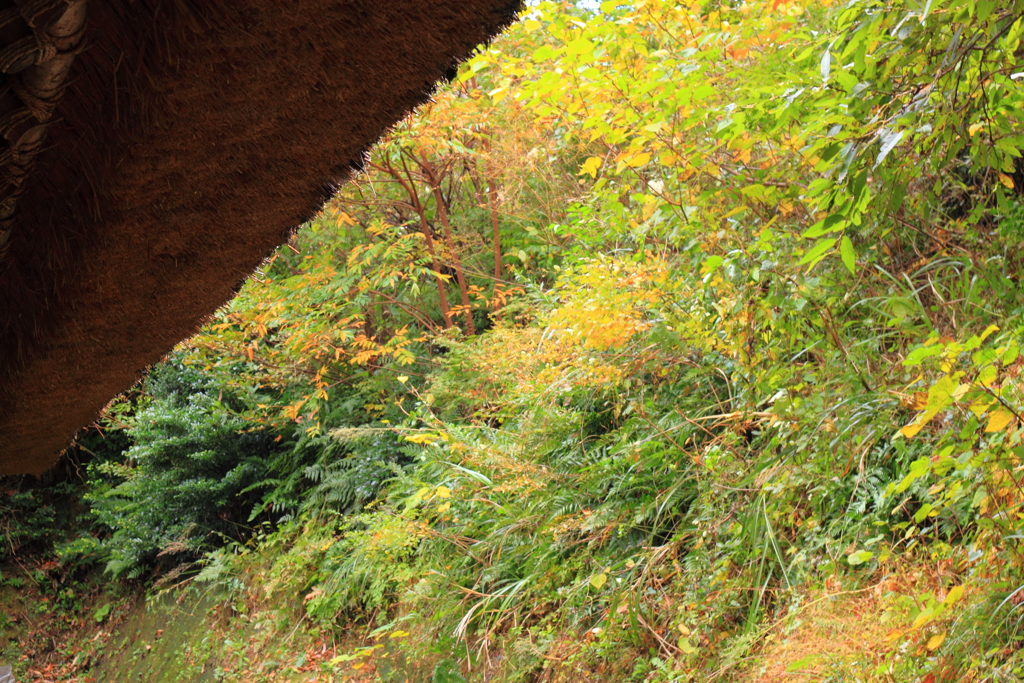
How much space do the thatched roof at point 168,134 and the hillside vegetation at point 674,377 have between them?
0.45m

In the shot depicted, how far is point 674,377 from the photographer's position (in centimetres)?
429

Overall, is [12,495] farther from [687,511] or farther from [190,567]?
[687,511]

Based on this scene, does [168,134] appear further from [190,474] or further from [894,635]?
[190,474]

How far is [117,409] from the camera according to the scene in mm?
8094

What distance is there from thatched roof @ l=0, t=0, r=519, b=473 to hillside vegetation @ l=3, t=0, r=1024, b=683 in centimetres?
45

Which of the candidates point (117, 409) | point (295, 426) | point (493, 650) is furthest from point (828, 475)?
point (117, 409)

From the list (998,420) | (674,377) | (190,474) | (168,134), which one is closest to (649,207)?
(674,377)

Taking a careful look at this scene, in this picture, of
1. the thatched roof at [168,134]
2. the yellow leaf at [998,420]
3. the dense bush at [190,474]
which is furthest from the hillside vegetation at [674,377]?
the thatched roof at [168,134]

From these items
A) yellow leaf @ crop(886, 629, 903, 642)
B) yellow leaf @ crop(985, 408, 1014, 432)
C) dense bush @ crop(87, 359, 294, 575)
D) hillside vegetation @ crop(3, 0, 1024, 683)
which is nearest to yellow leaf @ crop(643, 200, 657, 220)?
hillside vegetation @ crop(3, 0, 1024, 683)

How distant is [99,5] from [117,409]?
8302 millimetres

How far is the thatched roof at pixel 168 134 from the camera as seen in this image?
2.92 ft

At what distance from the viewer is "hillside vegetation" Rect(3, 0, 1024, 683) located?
2.20 metres

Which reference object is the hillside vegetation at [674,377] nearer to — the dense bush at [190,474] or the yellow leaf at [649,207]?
the yellow leaf at [649,207]

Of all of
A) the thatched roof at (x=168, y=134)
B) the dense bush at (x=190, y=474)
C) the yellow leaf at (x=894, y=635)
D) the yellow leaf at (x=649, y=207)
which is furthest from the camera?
the dense bush at (x=190, y=474)
